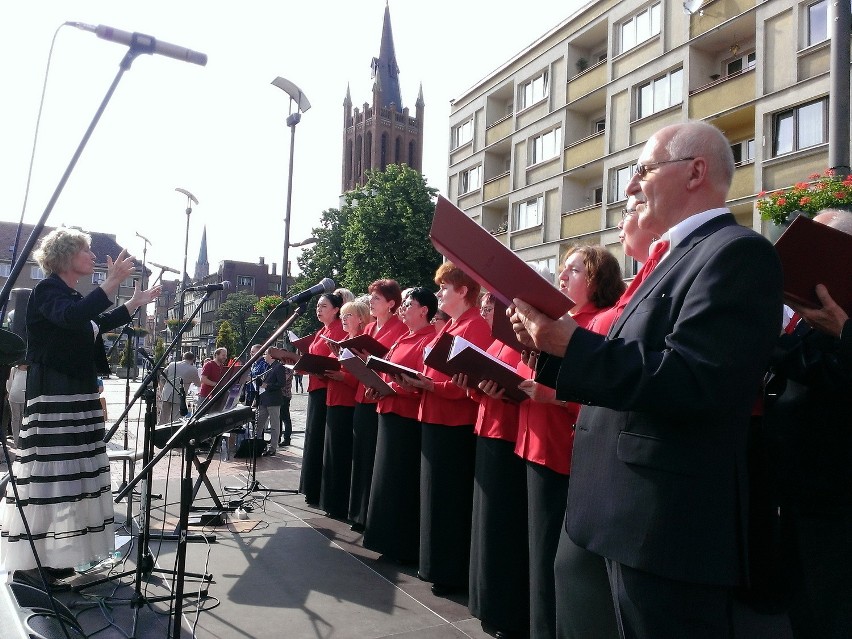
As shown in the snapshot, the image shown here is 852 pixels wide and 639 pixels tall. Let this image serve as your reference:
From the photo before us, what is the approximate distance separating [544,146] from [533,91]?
2.79m

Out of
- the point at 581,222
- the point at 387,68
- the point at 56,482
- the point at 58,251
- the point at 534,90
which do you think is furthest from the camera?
the point at 387,68

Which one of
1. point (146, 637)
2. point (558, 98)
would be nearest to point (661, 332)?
point (146, 637)

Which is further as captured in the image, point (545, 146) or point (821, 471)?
point (545, 146)

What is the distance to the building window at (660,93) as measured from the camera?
21.3 metres

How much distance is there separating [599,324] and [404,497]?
2.49 metres

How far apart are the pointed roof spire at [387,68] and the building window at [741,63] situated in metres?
56.4

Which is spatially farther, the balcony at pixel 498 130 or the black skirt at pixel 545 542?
the balcony at pixel 498 130

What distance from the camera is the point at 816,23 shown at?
17172 millimetres

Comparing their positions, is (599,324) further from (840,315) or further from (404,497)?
(404,497)

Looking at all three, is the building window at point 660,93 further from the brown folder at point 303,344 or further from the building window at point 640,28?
the brown folder at point 303,344

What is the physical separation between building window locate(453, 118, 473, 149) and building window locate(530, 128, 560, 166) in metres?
5.55

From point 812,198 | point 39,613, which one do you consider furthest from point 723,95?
point 39,613

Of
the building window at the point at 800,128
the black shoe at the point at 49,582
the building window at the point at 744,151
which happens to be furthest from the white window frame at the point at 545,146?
the black shoe at the point at 49,582

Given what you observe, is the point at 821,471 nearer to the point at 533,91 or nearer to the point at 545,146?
the point at 545,146
